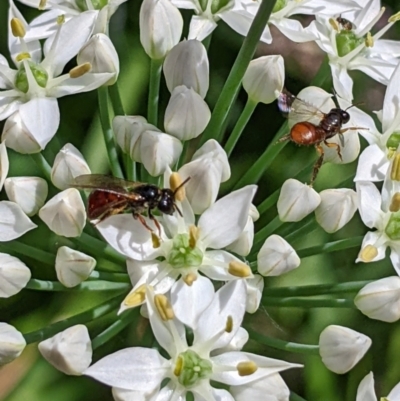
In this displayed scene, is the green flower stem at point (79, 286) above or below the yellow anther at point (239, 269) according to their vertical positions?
below

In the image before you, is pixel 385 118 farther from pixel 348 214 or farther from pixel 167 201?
pixel 167 201

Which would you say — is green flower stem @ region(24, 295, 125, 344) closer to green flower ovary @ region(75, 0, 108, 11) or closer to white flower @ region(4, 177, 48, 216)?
white flower @ region(4, 177, 48, 216)

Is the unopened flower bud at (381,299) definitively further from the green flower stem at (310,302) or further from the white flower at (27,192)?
the white flower at (27,192)

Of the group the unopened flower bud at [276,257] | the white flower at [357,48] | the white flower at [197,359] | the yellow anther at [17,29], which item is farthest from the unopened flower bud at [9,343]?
the white flower at [357,48]

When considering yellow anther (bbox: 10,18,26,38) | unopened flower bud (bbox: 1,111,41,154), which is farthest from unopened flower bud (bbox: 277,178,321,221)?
yellow anther (bbox: 10,18,26,38)

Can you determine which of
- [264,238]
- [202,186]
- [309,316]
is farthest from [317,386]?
[202,186]
